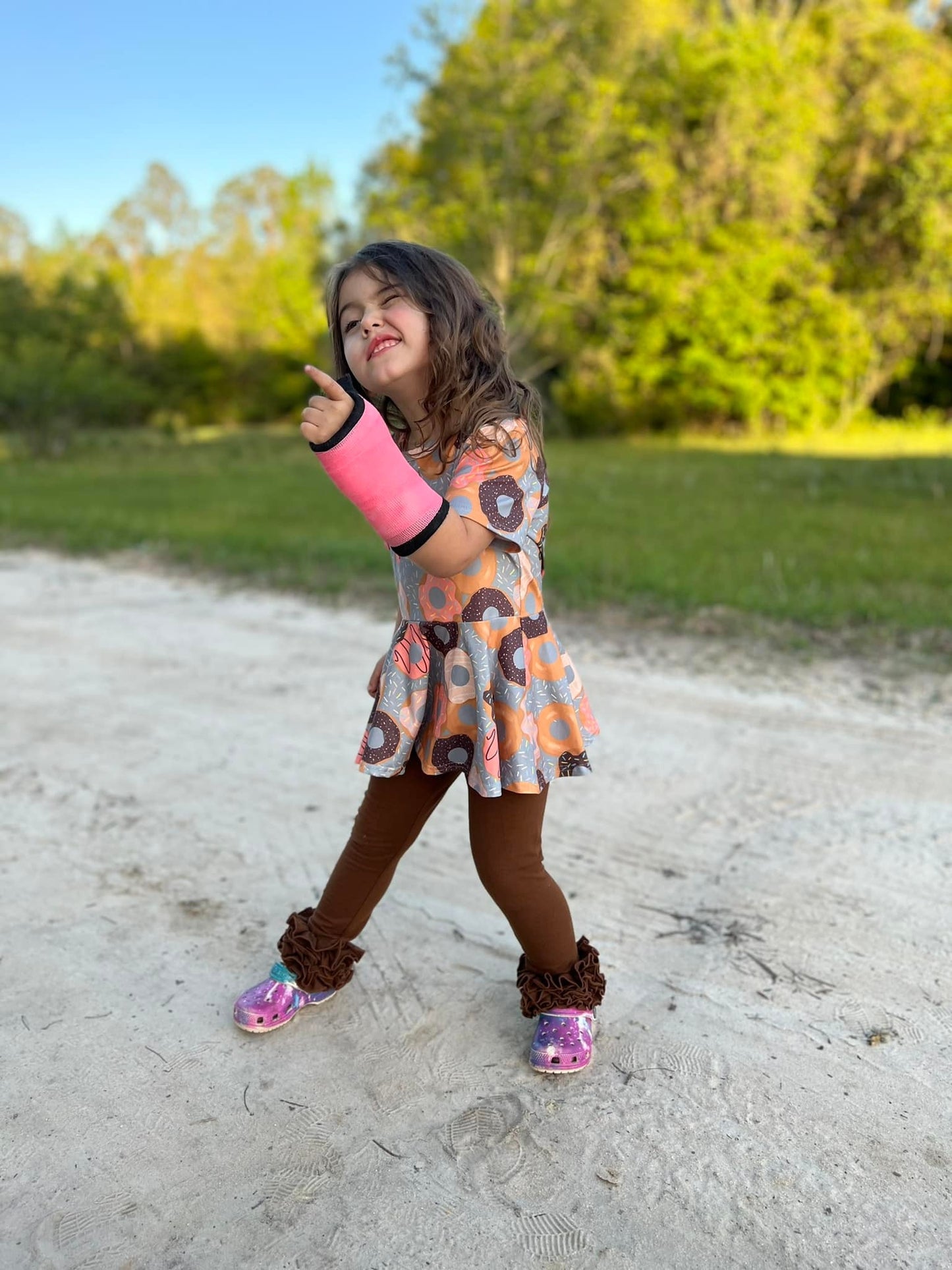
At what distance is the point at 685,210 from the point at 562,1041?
18589 mm

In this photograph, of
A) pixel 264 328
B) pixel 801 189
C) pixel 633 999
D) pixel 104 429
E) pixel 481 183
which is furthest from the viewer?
pixel 264 328

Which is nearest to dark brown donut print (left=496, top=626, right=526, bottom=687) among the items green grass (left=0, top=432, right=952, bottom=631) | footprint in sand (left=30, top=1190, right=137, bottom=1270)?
footprint in sand (left=30, top=1190, right=137, bottom=1270)

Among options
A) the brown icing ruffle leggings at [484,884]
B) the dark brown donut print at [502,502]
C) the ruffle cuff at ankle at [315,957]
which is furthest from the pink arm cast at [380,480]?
the ruffle cuff at ankle at [315,957]

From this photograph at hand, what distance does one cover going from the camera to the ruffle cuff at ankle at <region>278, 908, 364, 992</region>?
2.03 metres

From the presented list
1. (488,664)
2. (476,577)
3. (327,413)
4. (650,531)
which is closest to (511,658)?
(488,664)

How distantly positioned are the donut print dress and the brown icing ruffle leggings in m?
0.07

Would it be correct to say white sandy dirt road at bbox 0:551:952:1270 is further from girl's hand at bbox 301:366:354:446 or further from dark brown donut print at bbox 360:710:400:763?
girl's hand at bbox 301:366:354:446

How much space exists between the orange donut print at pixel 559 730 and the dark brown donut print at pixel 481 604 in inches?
8.0

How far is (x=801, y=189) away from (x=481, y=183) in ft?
19.7

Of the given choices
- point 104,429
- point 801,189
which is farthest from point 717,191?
point 104,429

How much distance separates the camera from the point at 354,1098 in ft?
5.91

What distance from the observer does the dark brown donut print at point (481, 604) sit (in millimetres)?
1770

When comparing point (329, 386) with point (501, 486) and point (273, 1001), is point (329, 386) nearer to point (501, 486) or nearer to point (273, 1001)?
point (501, 486)

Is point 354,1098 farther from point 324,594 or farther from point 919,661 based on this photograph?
point 324,594
